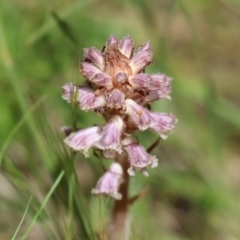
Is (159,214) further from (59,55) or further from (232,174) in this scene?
(59,55)

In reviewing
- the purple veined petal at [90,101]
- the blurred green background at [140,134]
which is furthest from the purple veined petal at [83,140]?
the blurred green background at [140,134]

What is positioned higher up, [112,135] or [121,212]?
[112,135]

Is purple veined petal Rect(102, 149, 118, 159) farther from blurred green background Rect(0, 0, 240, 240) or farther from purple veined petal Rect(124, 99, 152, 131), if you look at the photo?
blurred green background Rect(0, 0, 240, 240)

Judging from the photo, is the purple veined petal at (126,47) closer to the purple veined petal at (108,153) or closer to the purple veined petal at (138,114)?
the purple veined petal at (138,114)

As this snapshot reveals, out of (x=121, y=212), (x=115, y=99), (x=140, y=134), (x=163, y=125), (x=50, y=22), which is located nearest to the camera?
(x=115, y=99)

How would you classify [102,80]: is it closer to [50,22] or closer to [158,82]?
[158,82]

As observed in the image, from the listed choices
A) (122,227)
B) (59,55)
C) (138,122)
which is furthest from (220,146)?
(138,122)

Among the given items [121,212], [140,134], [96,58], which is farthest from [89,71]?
[140,134]

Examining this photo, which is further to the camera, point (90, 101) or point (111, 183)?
point (111, 183)
